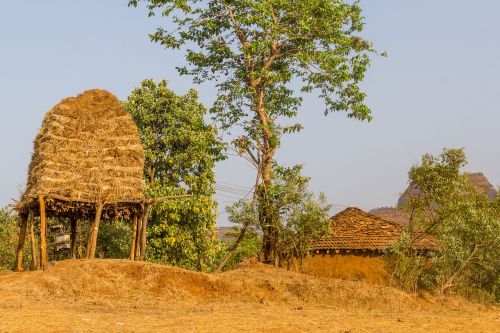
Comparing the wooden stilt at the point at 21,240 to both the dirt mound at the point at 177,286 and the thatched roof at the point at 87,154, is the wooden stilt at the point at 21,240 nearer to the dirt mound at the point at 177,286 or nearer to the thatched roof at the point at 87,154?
the thatched roof at the point at 87,154

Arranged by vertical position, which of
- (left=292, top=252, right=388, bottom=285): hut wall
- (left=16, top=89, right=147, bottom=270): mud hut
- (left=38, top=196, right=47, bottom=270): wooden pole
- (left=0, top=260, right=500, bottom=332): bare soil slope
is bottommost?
(left=0, top=260, right=500, bottom=332): bare soil slope

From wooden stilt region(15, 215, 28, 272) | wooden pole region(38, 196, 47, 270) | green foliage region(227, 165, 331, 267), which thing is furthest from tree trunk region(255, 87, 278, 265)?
wooden stilt region(15, 215, 28, 272)

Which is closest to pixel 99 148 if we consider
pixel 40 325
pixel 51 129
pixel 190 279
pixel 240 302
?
pixel 51 129

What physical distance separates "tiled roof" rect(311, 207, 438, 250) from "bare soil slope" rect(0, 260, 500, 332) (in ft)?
34.8

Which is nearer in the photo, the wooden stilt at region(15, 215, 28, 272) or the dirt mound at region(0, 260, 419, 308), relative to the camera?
the dirt mound at region(0, 260, 419, 308)

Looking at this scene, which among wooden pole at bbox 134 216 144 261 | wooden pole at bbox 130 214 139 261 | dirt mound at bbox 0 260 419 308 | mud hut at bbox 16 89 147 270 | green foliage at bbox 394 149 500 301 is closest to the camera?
dirt mound at bbox 0 260 419 308

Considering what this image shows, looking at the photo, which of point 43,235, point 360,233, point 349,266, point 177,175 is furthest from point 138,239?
point 360,233

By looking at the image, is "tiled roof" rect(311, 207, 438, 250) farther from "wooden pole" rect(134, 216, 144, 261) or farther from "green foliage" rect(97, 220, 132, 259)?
"wooden pole" rect(134, 216, 144, 261)

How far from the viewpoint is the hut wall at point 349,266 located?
30.7 m

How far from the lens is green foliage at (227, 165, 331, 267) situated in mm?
23266

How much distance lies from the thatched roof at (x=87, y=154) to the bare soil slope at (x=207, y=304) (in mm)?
2865

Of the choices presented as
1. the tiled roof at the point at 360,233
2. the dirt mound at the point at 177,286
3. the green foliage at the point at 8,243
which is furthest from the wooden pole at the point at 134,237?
the green foliage at the point at 8,243

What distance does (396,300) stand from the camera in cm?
1889

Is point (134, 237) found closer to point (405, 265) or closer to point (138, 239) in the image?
point (138, 239)
